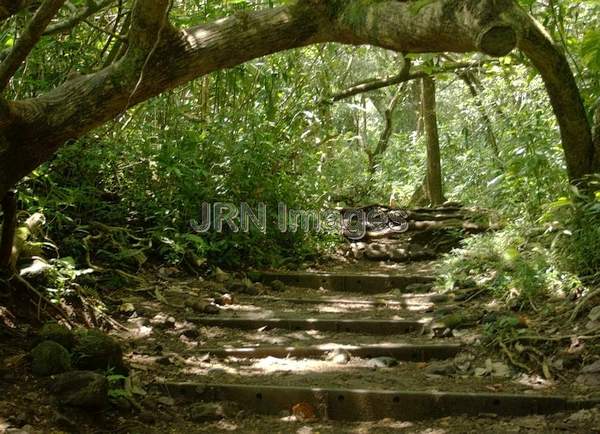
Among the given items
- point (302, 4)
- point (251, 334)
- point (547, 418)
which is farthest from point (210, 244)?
point (547, 418)

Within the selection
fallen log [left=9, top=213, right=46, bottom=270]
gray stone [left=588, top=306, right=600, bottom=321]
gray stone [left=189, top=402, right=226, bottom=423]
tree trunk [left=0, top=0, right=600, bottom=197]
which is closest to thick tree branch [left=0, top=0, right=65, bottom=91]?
tree trunk [left=0, top=0, right=600, bottom=197]

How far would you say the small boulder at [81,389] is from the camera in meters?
3.74

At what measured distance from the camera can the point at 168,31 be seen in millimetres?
4262

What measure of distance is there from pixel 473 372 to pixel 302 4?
274 cm

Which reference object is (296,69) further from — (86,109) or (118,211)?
(86,109)

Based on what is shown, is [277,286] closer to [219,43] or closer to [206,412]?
[206,412]

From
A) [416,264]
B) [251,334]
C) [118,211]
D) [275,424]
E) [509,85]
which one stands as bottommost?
[275,424]

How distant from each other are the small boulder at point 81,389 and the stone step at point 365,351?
4.70ft

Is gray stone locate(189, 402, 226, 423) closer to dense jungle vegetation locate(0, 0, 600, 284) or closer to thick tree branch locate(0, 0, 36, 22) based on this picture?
dense jungle vegetation locate(0, 0, 600, 284)

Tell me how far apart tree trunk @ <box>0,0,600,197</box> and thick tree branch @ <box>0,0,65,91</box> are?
8.1 inches

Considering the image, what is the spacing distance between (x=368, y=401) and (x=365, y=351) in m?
0.99

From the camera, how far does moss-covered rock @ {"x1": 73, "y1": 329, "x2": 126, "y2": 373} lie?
163 inches

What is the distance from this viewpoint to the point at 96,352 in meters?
4.18

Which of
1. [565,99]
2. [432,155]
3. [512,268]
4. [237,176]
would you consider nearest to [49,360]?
[512,268]
